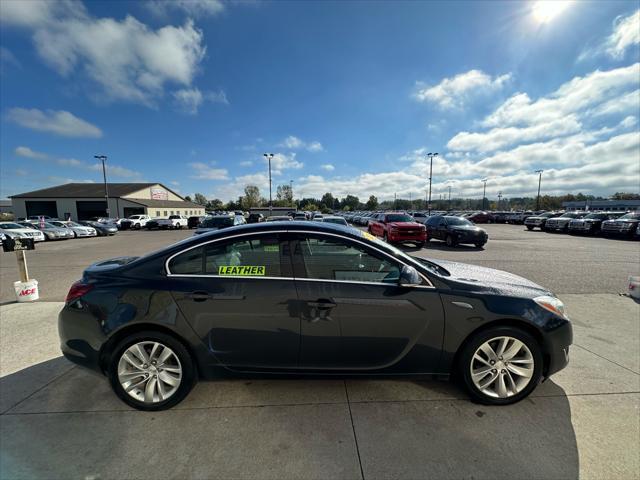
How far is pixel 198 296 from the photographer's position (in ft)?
7.92

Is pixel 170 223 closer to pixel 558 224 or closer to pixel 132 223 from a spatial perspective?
pixel 132 223

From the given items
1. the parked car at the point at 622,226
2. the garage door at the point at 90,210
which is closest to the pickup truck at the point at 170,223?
the garage door at the point at 90,210

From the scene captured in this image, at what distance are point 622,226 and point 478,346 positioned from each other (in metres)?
25.0

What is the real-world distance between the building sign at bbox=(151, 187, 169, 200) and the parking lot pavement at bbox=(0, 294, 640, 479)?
6541 centimetres

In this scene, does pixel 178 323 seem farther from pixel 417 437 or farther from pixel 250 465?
pixel 417 437

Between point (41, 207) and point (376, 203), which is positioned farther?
point (376, 203)

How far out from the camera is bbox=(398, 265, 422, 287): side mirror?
236 cm

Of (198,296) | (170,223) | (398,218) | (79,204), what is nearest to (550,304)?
(198,296)

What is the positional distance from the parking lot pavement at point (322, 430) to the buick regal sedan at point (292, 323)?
A: 275mm

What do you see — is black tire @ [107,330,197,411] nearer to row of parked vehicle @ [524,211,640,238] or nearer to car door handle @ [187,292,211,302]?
car door handle @ [187,292,211,302]

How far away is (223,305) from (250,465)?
119 centimetres

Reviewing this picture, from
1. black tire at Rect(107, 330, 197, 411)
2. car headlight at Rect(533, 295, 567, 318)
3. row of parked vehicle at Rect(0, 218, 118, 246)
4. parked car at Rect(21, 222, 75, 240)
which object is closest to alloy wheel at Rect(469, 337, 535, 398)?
car headlight at Rect(533, 295, 567, 318)

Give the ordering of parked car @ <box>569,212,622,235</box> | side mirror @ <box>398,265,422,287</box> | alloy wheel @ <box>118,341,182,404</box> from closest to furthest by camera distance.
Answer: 1. side mirror @ <box>398,265,422,287</box>
2. alloy wheel @ <box>118,341,182,404</box>
3. parked car @ <box>569,212,622,235</box>

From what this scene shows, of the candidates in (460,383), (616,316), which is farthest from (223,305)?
(616,316)
